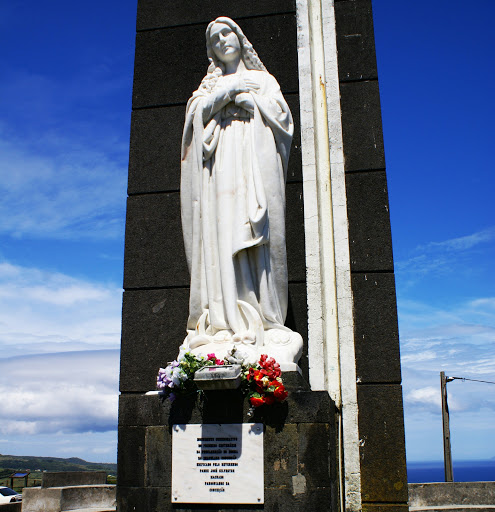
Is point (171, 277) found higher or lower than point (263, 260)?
higher

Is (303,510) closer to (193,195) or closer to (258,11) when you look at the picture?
(193,195)

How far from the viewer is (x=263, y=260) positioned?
18.8 feet

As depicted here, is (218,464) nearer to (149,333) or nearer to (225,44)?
(149,333)

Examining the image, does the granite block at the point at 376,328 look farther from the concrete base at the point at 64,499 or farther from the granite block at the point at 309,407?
the concrete base at the point at 64,499

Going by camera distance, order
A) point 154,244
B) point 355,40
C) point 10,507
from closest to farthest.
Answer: point 154,244, point 355,40, point 10,507

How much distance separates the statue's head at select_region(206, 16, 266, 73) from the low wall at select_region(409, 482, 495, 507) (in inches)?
227

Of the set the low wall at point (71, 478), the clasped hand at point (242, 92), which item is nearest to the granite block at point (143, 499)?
the clasped hand at point (242, 92)

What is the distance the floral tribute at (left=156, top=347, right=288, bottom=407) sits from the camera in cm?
490

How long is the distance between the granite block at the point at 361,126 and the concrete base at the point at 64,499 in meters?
5.76

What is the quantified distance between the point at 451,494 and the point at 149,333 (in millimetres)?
4669

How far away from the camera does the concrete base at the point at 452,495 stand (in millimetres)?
8195

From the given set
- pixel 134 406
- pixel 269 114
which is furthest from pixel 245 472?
pixel 269 114

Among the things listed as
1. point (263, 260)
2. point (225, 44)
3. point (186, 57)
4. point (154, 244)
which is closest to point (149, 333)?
point (154, 244)

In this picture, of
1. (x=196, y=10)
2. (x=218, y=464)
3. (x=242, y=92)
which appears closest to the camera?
(x=218, y=464)
